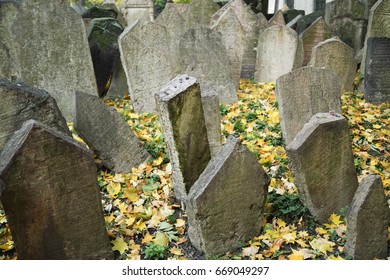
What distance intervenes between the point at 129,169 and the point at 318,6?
20.7 m

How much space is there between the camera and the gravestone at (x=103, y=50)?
24.9 feet

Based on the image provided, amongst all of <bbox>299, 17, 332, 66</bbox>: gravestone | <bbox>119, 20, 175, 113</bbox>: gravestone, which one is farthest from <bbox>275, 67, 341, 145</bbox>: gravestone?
<bbox>299, 17, 332, 66</bbox>: gravestone

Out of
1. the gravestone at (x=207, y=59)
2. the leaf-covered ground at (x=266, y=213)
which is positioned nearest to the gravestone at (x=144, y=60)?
the gravestone at (x=207, y=59)

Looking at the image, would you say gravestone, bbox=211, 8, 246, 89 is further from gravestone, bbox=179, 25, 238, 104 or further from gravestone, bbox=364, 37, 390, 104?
gravestone, bbox=364, 37, 390, 104

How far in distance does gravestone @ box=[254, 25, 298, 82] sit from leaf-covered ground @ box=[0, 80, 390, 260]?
2449mm

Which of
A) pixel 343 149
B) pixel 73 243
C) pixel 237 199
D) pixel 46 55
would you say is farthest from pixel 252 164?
pixel 46 55

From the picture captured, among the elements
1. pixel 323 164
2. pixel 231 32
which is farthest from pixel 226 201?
pixel 231 32

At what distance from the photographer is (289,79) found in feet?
17.3

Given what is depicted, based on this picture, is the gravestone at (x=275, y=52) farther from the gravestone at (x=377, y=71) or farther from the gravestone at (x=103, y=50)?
the gravestone at (x=103, y=50)

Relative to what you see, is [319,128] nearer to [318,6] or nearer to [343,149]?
[343,149]

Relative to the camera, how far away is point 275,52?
853cm

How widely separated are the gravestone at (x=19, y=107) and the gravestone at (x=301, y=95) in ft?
8.90

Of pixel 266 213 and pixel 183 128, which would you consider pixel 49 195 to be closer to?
pixel 183 128

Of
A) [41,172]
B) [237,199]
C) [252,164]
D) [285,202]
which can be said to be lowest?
[285,202]
